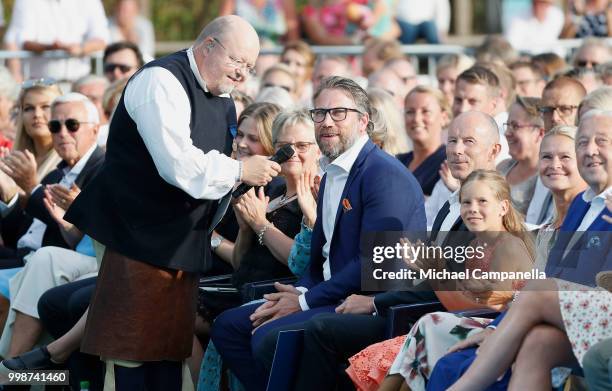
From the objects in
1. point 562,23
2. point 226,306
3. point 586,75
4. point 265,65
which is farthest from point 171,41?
point 226,306

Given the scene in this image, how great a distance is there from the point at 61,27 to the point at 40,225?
13.0 feet

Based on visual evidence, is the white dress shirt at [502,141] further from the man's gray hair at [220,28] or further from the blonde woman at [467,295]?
the man's gray hair at [220,28]

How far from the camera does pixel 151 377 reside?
6.24 m

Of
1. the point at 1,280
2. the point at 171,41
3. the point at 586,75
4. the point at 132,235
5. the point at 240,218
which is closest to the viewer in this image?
the point at 132,235

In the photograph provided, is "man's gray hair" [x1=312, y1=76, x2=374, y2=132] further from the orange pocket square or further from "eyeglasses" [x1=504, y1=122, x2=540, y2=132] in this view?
"eyeglasses" [x1=504, y1=122, x2=540, y2=132]

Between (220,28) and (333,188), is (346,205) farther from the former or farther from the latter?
(220,28)

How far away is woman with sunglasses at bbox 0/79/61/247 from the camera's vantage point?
8414 mm

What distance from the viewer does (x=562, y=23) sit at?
1255 cm

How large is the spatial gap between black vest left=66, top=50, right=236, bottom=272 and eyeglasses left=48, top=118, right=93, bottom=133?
7.19ft

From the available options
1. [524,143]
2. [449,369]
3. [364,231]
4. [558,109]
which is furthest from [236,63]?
[558,109]

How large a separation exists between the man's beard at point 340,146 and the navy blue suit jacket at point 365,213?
7 centimetres

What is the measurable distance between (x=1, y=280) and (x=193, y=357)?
5.28 feet

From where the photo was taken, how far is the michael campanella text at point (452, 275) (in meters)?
5.99

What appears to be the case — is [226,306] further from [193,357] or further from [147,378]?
[147,378]
